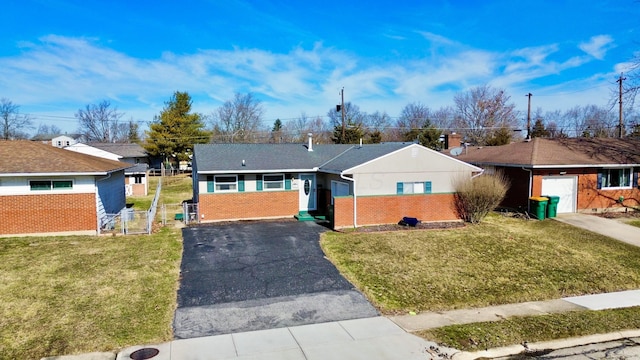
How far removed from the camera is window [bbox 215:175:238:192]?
1898cm

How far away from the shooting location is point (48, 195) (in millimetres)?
15523

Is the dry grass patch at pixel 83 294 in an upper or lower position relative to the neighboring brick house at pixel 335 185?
lower

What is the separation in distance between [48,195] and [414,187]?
15.3 m

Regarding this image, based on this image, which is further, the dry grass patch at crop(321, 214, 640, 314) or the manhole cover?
the dry grass patch at crop(321, 214, 640, 314)

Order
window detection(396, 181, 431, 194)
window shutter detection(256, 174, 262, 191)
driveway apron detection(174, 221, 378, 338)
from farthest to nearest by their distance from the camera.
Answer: window shutter detection(256, 174, 262, 191)
window detection(396, 181, 431, 194)
driveway apron detection(174, 221, 378, 338)

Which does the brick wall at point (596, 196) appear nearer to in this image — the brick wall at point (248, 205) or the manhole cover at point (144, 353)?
the brick wall at point (248, 205)

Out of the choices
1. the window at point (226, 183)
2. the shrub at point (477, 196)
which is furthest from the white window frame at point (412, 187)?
the window at point (226, 183)

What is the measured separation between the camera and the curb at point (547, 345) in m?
6.98

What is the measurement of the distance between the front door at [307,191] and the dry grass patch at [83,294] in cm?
736

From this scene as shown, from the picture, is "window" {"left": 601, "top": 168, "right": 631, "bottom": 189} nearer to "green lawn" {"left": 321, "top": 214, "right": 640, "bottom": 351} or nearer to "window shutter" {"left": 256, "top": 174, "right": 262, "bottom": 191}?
"green lawn" {"left": 321, "top": 214, "right": 640, "bottom": 351}

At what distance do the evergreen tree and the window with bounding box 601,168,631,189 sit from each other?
133ft

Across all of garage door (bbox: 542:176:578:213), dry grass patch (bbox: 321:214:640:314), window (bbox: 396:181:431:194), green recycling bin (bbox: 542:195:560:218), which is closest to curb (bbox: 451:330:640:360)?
dry grass patch (bbox: 321:214:640:314)

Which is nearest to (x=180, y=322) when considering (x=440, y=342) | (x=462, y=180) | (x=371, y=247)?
(x=440, y=342)

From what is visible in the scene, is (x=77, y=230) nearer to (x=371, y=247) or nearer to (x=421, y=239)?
(x=371, y=247)
